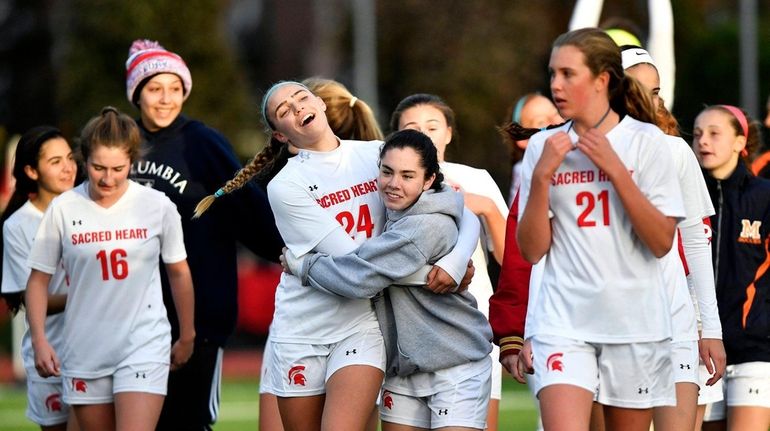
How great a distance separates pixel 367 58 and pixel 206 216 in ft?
87.4

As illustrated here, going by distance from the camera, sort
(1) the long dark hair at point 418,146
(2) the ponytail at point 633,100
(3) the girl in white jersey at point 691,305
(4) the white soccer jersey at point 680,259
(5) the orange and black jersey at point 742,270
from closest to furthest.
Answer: (2) the ponytail at point 633,100 → (4) the white soccer jersey at point 680,259 → (3) the girl in white jersey at point 691,305 → (1) the long dark hair at point 418,146 → (5) the orange and black jersey at point 742,270

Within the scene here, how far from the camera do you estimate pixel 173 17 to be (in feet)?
100

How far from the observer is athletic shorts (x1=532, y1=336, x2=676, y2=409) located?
589 cm

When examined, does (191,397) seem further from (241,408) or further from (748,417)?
(241,408)

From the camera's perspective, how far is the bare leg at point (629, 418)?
600 centimetres

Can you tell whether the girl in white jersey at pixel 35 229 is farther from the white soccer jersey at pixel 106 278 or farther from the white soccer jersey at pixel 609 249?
the white soccer jersey at pixel 609 249

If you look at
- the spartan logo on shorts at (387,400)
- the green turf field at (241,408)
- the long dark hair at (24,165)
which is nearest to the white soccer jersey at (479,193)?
the spartan logo on shorts at (387,400)

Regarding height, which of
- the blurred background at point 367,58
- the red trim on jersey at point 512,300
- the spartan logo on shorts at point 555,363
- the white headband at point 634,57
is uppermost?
the blurred background at point 367,58

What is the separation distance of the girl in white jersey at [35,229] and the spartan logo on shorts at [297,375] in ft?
6.71

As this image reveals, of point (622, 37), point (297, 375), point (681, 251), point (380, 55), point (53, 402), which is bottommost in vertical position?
point (53, 402)

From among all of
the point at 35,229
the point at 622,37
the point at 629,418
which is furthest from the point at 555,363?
the point at 35,229

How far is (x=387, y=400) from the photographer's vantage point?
6.90 metres

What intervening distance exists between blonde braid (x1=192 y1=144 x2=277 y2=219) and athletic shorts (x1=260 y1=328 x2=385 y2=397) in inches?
34.8

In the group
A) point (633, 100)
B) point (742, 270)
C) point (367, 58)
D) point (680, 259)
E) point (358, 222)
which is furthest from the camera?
point (367, 58)
